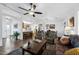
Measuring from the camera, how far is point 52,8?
2553 mm

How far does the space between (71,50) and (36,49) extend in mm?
643

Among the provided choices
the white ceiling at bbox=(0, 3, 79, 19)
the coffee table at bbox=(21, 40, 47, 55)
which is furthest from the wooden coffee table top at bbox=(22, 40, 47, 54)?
the white ceiling at bbox=(0, 3, 79, 19)

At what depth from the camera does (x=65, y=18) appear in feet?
8.23

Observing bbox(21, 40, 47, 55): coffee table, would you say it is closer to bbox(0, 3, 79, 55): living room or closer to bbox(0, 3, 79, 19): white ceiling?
bbox(0, 3, 79, 55): living room

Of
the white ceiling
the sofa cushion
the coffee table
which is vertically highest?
the white ceiling

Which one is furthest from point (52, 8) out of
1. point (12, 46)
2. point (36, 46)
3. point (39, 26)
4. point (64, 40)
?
point (12, 46)

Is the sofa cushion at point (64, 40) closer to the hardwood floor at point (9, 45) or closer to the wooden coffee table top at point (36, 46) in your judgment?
the wooden coffee table top at point (36, 46)

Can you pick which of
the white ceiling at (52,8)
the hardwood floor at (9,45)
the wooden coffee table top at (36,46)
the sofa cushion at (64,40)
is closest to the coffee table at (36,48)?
the wooden coffee table top at (36,46)

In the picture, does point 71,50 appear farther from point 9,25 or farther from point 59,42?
point 9,25

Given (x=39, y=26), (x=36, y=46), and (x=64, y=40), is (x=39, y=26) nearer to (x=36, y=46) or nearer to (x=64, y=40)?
(x=36, y=46)

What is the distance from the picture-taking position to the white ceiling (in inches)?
99.0

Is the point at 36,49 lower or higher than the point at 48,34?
lower

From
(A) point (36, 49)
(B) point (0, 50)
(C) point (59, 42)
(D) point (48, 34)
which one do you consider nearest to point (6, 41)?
(B) point (0, 50)

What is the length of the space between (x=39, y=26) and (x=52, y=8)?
41 centimetres
